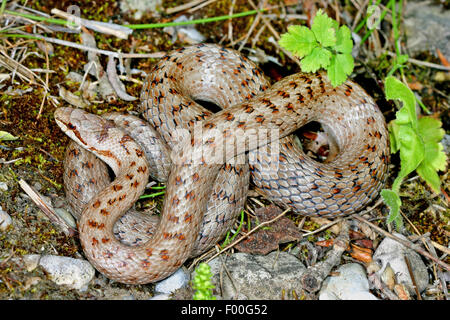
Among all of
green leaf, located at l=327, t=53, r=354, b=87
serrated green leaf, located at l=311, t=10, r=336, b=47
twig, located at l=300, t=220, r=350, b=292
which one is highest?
serrated green leaf, located at l=311, t=10, r=336, b=47

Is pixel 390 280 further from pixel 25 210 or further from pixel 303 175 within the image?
pixel 25 210

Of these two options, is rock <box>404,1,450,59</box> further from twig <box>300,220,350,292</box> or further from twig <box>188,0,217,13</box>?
twig <box>300,220,350,292</box>

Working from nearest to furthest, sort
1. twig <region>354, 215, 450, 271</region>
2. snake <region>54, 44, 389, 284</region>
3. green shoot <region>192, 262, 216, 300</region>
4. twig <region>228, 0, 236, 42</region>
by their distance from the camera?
green shoot <region>192, 262, 216, 300</region>, snake <region>54, 44, 389, 284</region>, twig <region>354, 215, 450, 271</region>, twig <region>228, 0, 236, 42</region>

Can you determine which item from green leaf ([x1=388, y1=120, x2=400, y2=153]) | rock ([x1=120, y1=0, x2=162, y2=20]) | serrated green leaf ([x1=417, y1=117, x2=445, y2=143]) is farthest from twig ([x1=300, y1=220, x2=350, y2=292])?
rock ([x1=120, y1=0, x2=162, y2=20])

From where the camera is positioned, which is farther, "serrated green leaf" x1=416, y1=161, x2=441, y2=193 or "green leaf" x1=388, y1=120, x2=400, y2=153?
"green leaf" x1=388, y1=120, x2=400, y2=153

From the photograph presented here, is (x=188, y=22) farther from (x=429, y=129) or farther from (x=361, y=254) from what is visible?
(x=361, y=254)

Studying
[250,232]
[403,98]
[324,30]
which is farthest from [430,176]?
[250,232]

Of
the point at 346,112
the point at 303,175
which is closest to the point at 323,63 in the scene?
the point at 346,112

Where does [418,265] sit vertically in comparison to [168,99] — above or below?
below
